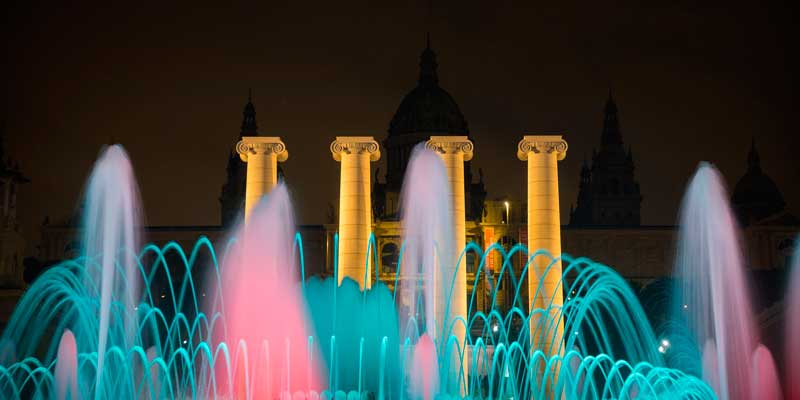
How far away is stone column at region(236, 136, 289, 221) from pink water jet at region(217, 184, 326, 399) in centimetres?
54

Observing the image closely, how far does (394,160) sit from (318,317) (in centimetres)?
10479

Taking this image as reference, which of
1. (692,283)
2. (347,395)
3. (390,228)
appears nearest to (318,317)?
(347,395)

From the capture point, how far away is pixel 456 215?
47.7 meters

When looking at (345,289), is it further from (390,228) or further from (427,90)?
(427,90)

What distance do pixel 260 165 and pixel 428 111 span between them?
377ft

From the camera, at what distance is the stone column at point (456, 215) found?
46562 millimetres

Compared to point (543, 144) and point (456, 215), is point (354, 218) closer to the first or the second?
point (456, 215)

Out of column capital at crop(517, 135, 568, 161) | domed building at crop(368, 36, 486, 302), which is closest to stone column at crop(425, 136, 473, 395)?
column capital at crop(517, 135, 568, 161)

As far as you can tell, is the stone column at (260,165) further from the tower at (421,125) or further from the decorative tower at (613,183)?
the decorative tower at (613,183)

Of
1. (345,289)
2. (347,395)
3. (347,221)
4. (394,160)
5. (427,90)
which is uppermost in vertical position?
(427,90)

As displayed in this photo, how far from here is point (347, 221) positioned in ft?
156

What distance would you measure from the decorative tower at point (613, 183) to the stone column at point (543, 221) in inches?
4540

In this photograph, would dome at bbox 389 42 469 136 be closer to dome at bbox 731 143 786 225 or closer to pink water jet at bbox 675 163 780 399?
dome at bbox 731 143 786 225

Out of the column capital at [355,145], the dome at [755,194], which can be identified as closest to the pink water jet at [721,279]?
the column capital at [355,145]
